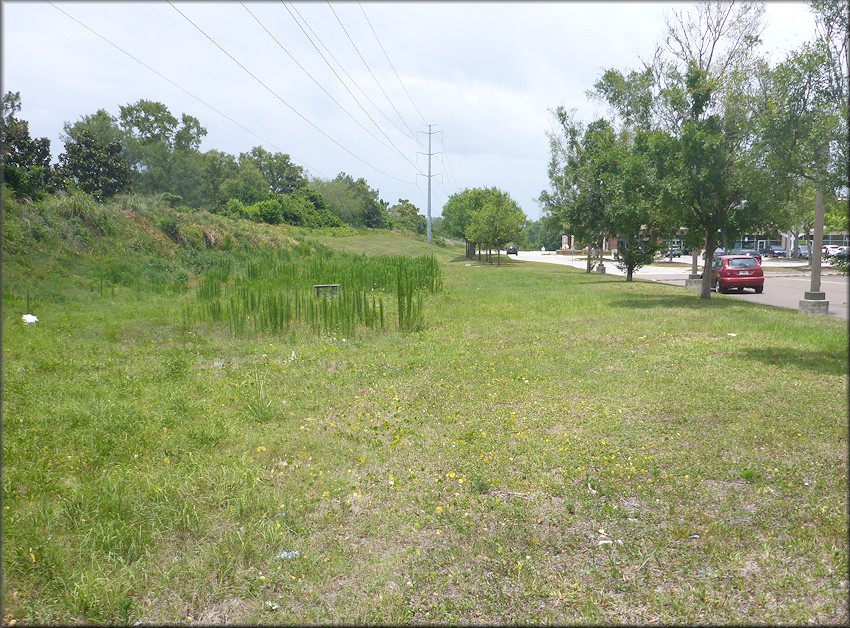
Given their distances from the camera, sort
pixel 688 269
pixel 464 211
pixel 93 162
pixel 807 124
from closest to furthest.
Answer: pixel 807 124
pixel 93 162
pixel 688 269
pixel 464 211

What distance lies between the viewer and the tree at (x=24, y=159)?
21.5 m

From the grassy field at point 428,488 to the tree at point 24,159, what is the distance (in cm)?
1495

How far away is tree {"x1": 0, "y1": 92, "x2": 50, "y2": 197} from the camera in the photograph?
21469 mm

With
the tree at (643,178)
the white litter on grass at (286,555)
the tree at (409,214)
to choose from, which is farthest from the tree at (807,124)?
the tree at (409,214)

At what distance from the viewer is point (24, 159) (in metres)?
26.6

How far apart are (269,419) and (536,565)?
366cm

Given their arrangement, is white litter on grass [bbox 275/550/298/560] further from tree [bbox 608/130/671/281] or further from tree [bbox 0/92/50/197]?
tree [bbox 0/92/50/197]

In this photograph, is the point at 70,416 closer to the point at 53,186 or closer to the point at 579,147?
the point at 53,186

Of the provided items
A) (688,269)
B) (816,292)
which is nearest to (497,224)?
(688,269)

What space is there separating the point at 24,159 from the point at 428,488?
2880cm

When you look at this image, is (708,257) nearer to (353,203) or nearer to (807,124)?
(807,124)

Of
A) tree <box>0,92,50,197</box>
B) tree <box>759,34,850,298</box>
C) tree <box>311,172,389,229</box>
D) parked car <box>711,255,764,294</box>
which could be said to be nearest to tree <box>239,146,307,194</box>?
tree <box>311,172,389,229</box>

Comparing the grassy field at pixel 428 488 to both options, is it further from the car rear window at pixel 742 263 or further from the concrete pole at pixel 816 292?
the car rear window at pixel 742 263

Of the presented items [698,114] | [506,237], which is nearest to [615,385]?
[698,114]
